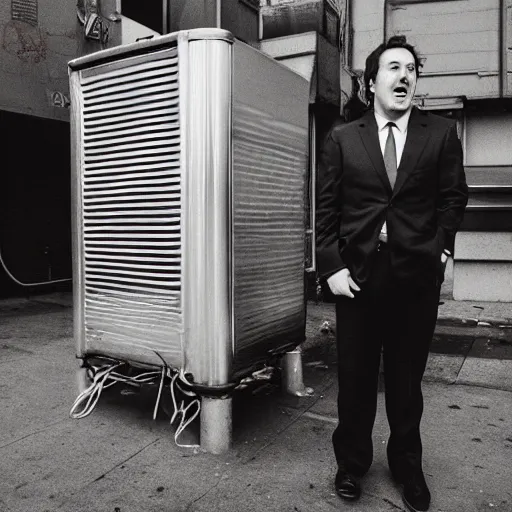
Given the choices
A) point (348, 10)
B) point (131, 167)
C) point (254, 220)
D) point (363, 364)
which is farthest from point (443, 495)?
point (348, 10)

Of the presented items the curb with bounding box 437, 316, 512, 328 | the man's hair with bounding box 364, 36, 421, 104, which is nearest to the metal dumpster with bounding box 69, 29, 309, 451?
the man's hair with bounding box 364, 36, 421, 104

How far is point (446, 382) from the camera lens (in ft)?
14.0

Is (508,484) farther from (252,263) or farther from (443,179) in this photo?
(252,263)

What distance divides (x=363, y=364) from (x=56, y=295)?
22.7 feet

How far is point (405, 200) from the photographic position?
7.72 feet

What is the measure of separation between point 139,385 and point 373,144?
2.11 metres

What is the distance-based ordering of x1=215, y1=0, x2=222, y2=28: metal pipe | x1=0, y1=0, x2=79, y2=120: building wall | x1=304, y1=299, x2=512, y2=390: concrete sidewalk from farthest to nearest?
x1=215, y1=0, x2=222, y2=28: metal pipe < x1=0, y1=0, x2=79, y2=120: building wall < x1=304, y1=299, x2=512, y2=390: concrete sidewalk

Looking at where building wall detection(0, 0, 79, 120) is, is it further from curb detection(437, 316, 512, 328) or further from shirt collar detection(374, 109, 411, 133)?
curb detection(437, 316, 512, 328)

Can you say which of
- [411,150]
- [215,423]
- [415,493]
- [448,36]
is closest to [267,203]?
[411,150]

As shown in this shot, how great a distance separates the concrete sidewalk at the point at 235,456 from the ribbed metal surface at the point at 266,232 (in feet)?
1.74

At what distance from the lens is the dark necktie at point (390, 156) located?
2.37m

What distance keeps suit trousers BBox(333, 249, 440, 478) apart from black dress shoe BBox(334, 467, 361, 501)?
0.04 meters

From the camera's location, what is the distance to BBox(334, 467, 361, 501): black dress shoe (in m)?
2.41

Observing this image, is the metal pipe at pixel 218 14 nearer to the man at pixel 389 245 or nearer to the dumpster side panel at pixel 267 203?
the dumpster side panel at pixel 267 203
